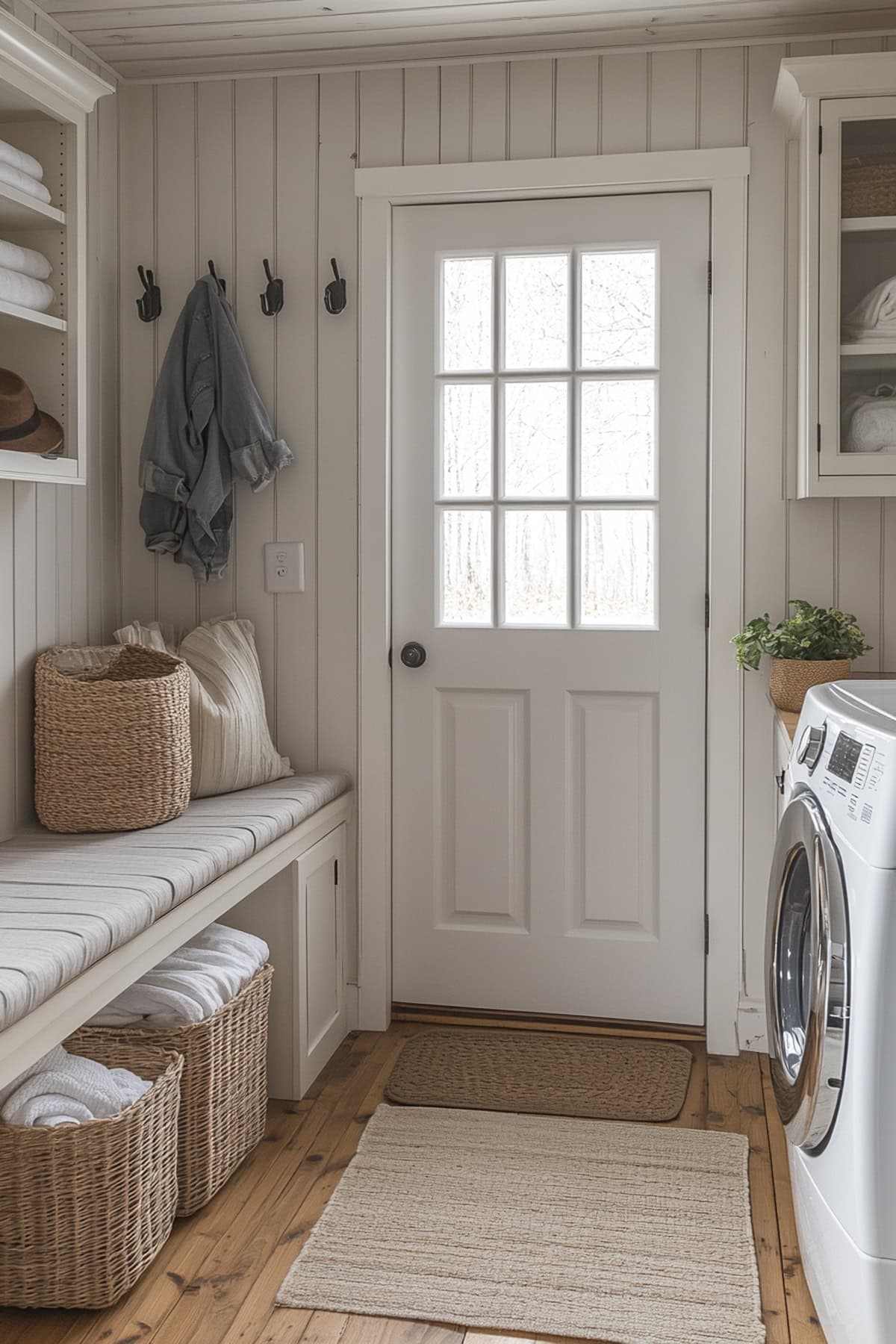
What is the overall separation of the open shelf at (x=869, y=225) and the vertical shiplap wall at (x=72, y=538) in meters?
1.72

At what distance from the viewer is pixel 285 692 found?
9.78 feet

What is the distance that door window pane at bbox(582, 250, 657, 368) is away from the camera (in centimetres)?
279

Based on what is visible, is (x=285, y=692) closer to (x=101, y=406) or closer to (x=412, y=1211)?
(x=101, y=406)

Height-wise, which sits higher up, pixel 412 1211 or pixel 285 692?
pixel 285 692

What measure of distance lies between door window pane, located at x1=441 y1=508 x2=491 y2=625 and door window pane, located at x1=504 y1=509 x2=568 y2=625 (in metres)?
0.05

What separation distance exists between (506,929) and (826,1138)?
4.87ft

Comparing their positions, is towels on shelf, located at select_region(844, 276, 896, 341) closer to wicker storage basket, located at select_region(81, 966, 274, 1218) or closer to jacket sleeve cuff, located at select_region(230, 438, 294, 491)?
jacket sleeve cuff, located at select_region(230, 438, 294, 491)

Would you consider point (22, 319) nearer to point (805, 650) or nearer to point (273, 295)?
point (273, 295)

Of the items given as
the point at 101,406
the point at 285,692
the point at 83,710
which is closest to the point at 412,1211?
the point at 83,710

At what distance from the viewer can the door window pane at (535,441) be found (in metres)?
2.84

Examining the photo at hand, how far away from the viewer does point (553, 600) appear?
2867 mm

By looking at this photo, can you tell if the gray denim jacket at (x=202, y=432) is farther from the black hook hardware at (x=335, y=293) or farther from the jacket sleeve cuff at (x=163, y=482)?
the black hook hardware at (x=335, y=293)

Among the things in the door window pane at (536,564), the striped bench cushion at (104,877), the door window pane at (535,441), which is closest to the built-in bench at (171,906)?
the striped bench cushion at (104,877)

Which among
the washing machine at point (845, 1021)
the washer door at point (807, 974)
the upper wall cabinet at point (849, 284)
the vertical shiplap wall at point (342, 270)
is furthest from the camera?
the vertical shiplap wall at point (342, 270)
